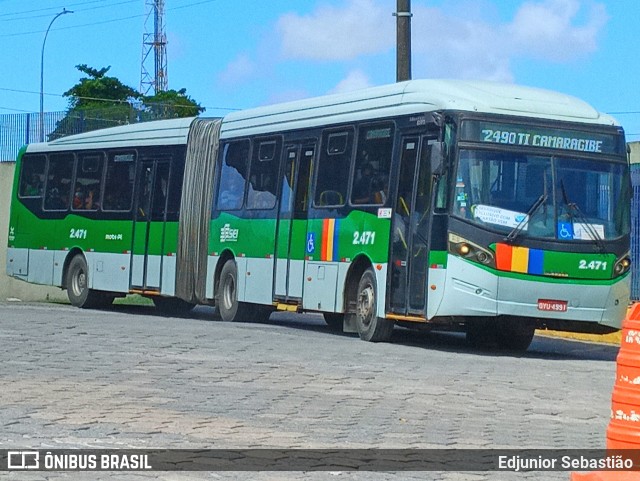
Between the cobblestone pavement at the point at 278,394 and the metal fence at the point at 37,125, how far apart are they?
761 inches

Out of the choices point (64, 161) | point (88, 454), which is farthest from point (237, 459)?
point (64, 161)

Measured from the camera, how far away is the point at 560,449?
32.9 ft

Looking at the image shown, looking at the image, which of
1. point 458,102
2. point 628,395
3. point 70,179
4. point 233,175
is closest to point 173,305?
point 70,179

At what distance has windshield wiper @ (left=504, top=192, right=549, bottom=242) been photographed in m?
17.9

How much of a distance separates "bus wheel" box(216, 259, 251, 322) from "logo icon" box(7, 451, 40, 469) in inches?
591

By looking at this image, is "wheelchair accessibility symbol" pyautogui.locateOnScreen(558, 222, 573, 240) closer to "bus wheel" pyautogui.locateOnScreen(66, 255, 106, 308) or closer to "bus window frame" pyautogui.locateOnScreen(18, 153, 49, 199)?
"bus wheel" pyautogui.locateOnScreen(66, 255, 106, 308)

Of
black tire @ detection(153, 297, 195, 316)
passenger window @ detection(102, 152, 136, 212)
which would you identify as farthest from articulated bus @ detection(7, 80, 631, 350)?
black tire @ detection(153, 297, 195, 316)

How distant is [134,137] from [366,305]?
31.2 feet

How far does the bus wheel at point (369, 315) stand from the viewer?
19562 mm

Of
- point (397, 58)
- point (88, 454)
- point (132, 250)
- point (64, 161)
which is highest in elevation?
point (397, 58)

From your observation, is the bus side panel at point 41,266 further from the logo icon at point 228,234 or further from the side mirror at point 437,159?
the side mirror at point 437,159

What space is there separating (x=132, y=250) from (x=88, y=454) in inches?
727

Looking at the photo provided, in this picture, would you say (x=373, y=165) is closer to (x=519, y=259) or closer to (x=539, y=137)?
(x=539, y=137)

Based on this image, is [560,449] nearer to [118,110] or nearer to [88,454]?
[88,454]
